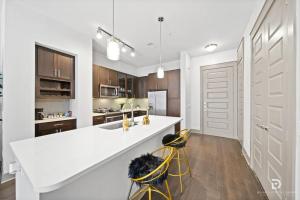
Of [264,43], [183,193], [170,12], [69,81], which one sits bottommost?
[183,193]

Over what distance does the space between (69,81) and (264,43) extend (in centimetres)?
362

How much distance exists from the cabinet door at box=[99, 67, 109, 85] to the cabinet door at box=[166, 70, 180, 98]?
2.19 m

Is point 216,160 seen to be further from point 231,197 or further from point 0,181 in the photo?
point 0,181

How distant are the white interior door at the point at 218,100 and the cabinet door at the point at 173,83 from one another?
93 cm

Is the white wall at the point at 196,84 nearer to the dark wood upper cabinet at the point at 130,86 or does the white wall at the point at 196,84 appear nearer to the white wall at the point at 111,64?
the dark wood upper cabinet at the point at 130,86

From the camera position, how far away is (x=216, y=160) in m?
2.60

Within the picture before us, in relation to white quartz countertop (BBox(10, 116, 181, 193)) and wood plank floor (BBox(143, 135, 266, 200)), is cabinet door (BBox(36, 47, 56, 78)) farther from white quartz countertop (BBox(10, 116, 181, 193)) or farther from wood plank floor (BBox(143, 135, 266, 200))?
wood plank floor (BBox(143, 135, 266, 200))

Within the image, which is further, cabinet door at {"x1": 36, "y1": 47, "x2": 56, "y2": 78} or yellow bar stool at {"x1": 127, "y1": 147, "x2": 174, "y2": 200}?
cabinet door at {"x1": 36, "y1": 47, "x2": 56, "y2": 78}

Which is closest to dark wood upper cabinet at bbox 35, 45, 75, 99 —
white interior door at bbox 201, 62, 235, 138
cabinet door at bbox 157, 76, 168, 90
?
cabinet door at bbox 157, 76, 168, 90

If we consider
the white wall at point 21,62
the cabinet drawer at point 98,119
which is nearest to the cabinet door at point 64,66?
the white wall at point 21,62

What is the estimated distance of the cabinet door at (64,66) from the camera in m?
2.67

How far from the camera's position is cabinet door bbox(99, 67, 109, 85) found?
3790 millimetres

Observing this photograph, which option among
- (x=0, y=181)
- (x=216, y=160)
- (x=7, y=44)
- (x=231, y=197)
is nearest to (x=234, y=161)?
(x=216, y=160)
